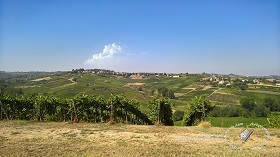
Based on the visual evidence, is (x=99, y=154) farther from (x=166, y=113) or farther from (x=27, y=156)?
(x=166, y=113)

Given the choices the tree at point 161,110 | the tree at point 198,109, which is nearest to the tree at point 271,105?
the tree at point 198,109

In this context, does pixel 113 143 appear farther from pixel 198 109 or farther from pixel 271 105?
pixel 271 105

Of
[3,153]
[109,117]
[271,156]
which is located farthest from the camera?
[109,117]

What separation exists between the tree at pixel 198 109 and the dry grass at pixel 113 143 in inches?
207

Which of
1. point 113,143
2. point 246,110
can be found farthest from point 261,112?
point 113,143

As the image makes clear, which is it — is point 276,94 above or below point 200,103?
below

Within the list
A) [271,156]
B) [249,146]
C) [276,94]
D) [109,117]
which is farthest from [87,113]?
[276,94]

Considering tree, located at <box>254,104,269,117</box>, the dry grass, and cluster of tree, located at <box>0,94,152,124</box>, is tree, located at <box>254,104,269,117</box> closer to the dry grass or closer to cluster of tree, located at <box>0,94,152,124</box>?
cluster of tree, located at <box>0,94,152,124</box>

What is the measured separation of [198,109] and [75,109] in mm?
10257

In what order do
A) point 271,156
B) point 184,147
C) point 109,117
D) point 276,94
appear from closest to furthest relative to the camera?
1. point 271,156
2. point 184,147
3. point 109,117
4. point 276,94

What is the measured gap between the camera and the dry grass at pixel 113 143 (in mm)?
12375

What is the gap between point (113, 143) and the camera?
1408 cm

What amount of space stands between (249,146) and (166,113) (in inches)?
425

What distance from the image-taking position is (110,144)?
45.5ft
